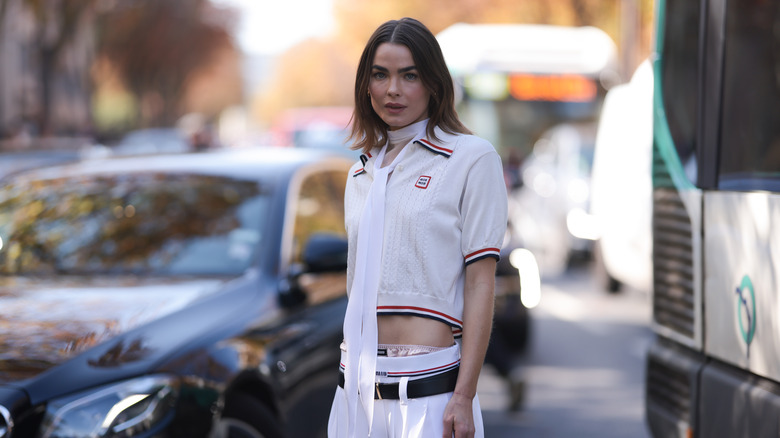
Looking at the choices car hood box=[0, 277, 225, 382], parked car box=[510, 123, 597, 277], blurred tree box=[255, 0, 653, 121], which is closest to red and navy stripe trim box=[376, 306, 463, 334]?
car hood box=[0, 277, 225, 382]

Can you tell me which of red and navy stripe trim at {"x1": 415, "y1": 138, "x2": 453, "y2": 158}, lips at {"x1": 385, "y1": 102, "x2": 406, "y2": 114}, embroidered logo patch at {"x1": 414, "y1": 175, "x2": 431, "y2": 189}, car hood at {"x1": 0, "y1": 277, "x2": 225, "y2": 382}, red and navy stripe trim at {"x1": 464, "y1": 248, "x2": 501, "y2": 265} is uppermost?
lips at {"x1": 385, "y1": 102, "x2": 406, "y2": 114}

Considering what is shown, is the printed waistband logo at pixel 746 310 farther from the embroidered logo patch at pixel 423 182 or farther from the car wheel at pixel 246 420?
the car wheel at pixel 246 420

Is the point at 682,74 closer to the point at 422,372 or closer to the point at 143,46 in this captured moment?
the point at 422,372

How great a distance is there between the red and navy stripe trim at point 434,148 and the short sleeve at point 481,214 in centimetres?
8

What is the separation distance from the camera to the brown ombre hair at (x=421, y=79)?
8.73ft

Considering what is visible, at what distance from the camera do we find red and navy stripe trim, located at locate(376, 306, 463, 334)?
262 centimetres

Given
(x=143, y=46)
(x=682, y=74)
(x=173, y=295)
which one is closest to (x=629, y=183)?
(x=682, y=74)

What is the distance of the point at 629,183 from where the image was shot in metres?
9.44

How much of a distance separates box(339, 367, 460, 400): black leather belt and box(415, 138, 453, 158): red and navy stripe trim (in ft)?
1.78

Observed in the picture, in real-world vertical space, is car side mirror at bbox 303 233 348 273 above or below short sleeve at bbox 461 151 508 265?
below

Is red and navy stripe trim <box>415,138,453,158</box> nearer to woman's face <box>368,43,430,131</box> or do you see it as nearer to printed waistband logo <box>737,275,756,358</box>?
woman's face <box>368,43,430,131</box>

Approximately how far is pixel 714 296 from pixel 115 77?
191 feet

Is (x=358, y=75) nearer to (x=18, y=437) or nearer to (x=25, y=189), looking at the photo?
(x=18, y=437)

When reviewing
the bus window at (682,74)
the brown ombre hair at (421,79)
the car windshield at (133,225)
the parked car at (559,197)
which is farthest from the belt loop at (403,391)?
the parked car at (559,197)
